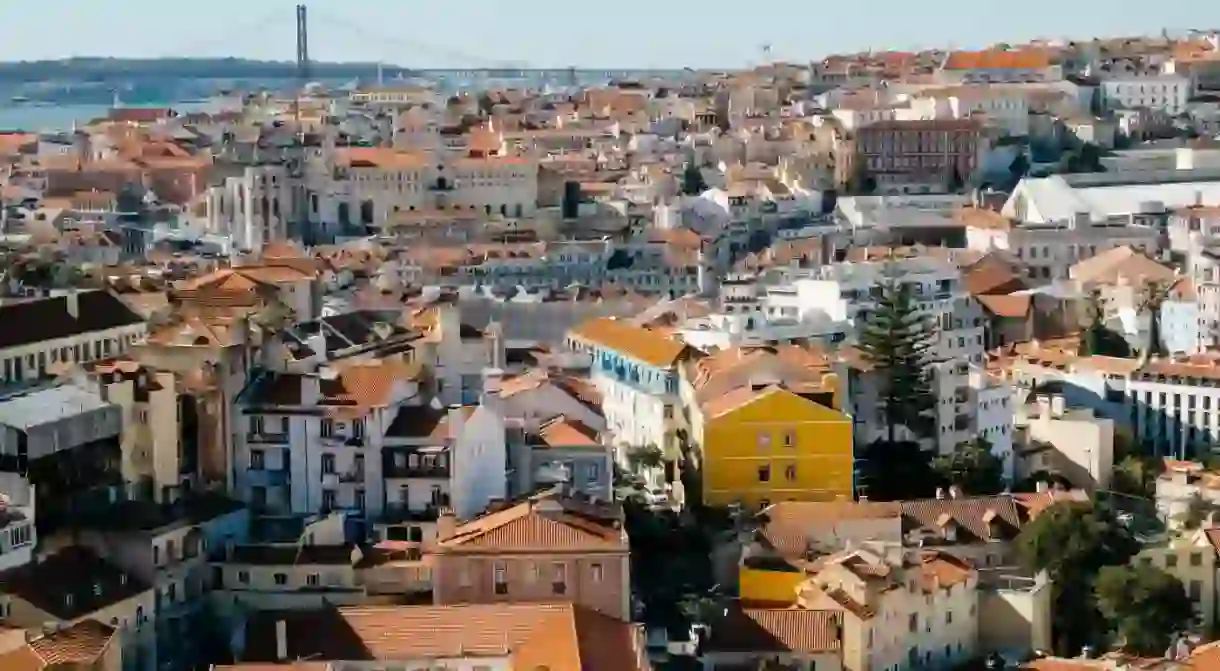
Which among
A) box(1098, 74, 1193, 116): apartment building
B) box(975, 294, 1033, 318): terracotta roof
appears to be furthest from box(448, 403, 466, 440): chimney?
box(1098, 74, 1193, 116): apartment building

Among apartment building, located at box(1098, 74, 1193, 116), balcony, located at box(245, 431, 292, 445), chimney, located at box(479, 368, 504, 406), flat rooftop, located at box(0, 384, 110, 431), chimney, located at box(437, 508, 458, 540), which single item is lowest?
chimney, located at box(437, 508, 458, 540)

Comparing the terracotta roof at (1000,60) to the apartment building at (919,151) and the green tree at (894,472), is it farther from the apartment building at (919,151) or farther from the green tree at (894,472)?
the green tree at (894,472)

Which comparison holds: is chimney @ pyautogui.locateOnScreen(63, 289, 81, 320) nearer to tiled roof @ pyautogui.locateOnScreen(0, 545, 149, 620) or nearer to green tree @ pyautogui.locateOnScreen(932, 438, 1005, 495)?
tiled roof @ pyautogui.locateOnScreen(0, 545, 149, 620)

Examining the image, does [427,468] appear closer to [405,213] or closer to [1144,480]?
[1144,480]

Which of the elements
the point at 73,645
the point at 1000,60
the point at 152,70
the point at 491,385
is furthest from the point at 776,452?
the point at 152,70

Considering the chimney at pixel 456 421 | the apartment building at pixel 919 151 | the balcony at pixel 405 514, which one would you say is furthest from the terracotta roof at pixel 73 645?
the apartment building at pixel 919 151

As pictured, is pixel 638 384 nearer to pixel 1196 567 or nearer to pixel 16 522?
pixel 1196 567
